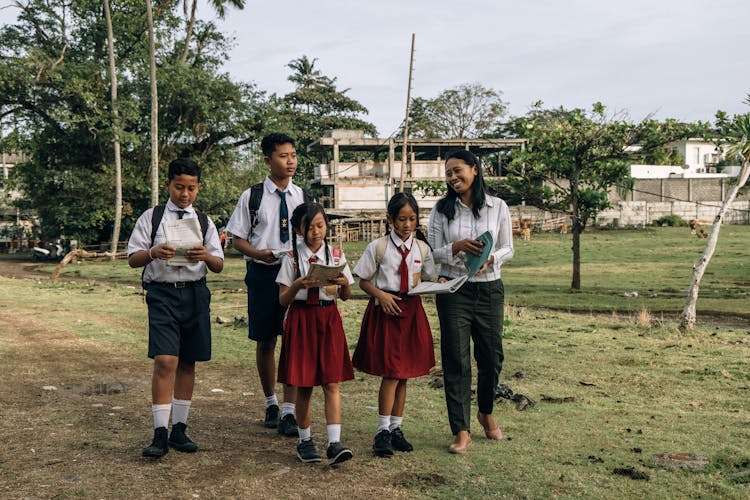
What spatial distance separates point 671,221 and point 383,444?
47477mm

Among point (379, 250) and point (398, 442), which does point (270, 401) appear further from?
point (379, 250)

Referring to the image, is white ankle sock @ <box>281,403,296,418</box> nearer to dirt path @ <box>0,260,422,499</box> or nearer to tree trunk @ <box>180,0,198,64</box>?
dirt path @ <box>0,260,422,499</box>

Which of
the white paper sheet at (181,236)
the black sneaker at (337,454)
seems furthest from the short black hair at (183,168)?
the black sneaker at (337,454)

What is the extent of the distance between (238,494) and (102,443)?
143 cm

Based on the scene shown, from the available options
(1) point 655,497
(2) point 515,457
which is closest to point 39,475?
(2) point 515,457

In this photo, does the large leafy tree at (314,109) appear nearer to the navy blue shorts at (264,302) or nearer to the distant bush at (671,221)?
the distant bush at (671,221)

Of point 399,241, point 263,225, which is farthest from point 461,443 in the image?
point 263,225

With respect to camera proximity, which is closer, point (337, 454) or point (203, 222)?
point (337, 454)

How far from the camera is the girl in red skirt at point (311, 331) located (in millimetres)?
4941

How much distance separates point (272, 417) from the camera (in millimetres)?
5930

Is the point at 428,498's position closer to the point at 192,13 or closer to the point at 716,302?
the point at 716,302

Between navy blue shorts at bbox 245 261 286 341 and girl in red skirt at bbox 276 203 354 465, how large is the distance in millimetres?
572

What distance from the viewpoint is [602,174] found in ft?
68.6

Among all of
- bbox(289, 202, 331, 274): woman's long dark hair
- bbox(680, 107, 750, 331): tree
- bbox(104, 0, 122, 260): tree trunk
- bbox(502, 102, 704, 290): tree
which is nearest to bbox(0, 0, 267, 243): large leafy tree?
bbox(104, 0, 122, 260): tree trunk
